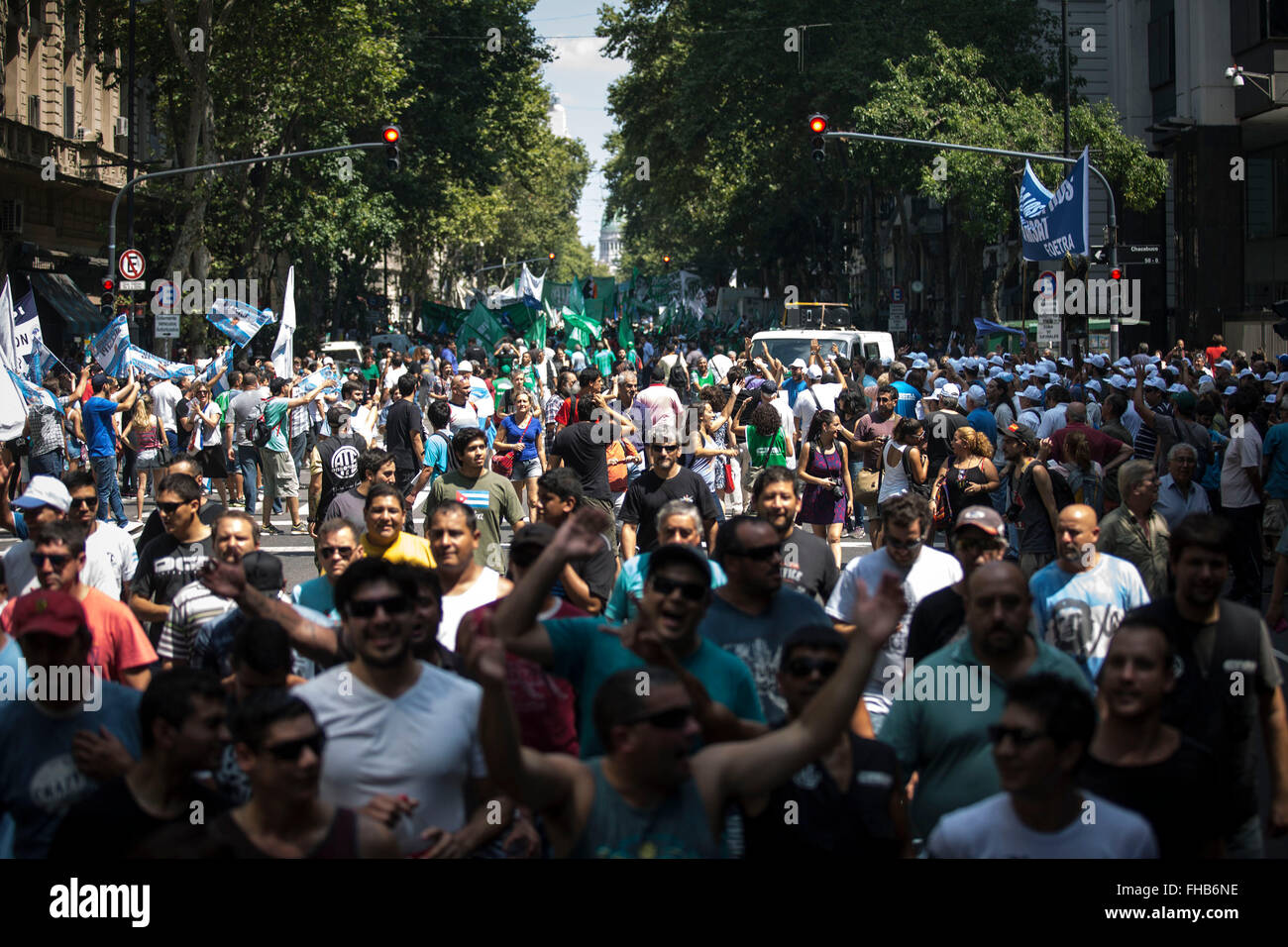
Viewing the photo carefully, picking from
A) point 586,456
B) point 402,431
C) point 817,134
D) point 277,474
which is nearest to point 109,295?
point 817,134

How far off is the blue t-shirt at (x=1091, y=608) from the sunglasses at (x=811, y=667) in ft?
6.05

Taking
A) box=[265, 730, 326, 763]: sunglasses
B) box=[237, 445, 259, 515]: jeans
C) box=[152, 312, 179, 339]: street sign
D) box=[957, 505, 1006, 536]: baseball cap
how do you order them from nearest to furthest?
box=[265, 730, 326, 763]: sunglasses < box=[957, 505, 1006, 536]: baseball cap < box=[237, 445, 259, 515]: jeans < box=[152, 312, 179, 339]: street sign

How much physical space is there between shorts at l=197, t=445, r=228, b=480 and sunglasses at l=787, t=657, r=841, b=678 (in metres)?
14.2

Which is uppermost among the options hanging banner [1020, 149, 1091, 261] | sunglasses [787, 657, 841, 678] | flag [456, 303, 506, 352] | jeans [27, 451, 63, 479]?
hanging banner [1020, 149, 1091, 261]

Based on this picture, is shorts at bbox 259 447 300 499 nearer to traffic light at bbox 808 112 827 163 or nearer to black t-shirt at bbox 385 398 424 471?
black t-shirt at bbox 385 398 424 471

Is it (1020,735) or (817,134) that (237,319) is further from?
(1020,735)

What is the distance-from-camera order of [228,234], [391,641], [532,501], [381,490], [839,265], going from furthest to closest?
[839,265] < [228,234] < [532,501] < [381,490] < [391,641]

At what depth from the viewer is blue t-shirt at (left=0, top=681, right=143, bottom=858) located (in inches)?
172

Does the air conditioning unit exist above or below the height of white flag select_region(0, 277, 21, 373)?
above

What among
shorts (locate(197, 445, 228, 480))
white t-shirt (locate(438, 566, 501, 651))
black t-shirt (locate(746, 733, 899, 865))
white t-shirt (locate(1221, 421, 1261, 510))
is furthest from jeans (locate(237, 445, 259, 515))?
black t-shirt (locate(746, 733, 899, 865))

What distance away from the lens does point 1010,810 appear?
3.81 meters

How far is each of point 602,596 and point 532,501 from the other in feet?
16.2
